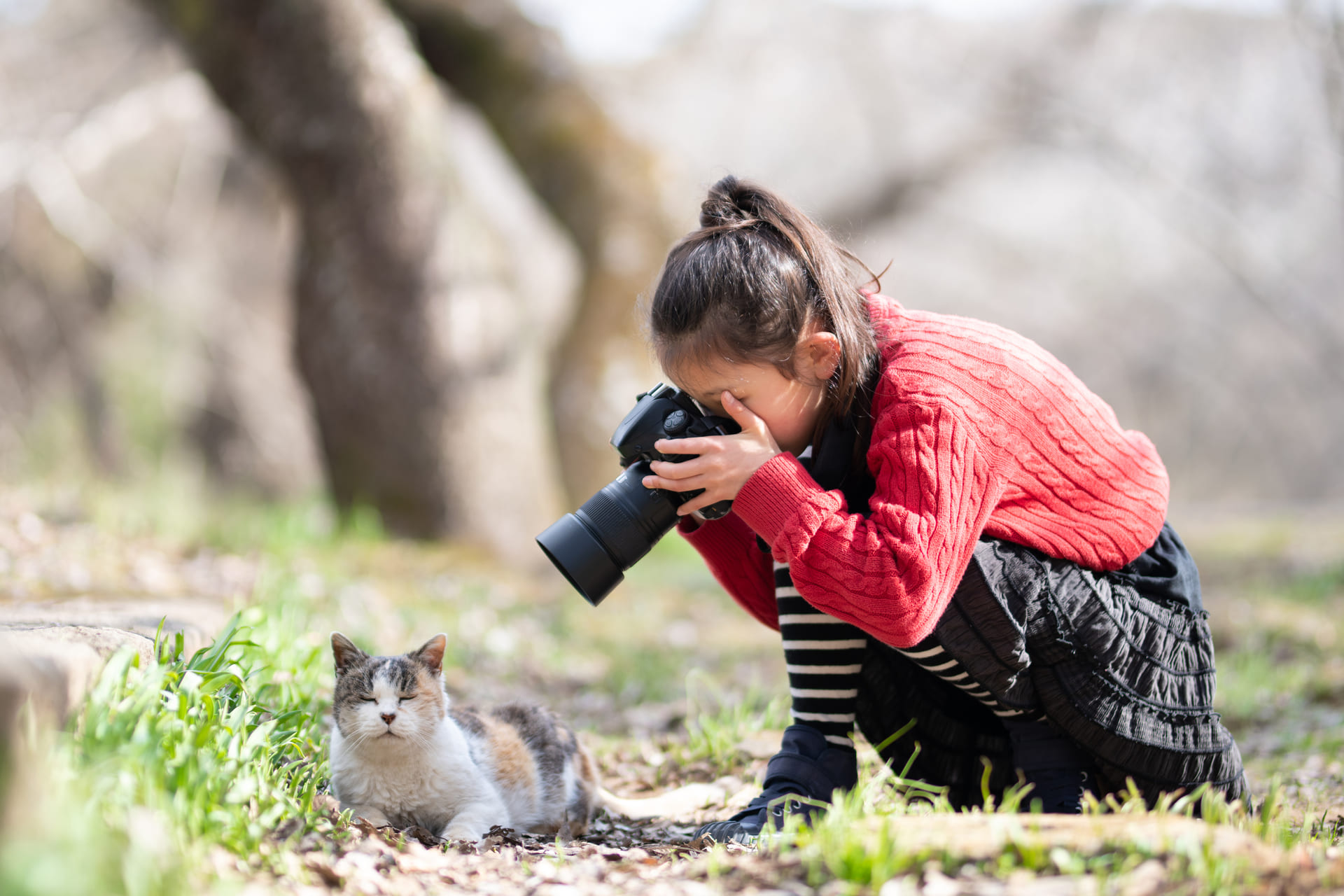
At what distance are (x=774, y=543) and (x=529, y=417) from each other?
3513 millimetres

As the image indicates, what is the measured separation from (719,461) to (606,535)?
254 mm

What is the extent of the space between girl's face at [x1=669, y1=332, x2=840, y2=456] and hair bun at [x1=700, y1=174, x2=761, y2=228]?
269 mm

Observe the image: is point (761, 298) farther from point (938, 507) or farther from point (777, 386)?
point (938, 507)

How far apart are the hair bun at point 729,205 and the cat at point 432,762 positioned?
1008 mm

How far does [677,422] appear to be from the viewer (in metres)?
1.80

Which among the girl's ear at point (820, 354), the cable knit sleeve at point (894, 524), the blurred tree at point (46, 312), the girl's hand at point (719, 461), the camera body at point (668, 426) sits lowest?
the cable knit sleeve at point (894, 524)

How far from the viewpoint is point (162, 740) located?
1384 mm

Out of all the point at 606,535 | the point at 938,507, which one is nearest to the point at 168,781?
the point at 606,535

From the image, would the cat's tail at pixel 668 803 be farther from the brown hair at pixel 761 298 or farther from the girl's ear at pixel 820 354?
the girl's ear at pixel 820 354

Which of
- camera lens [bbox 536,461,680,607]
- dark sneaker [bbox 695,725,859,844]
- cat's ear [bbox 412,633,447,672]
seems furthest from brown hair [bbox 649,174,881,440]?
cat's ear [bbox 412,633,447,672]

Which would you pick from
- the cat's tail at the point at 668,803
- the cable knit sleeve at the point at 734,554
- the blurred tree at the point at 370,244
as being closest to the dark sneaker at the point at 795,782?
the cat's tail at the point at 668,803

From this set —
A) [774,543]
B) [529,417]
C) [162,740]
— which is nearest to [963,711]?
[774,543]

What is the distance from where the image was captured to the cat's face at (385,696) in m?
1.84

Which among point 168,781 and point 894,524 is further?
point 894,524
